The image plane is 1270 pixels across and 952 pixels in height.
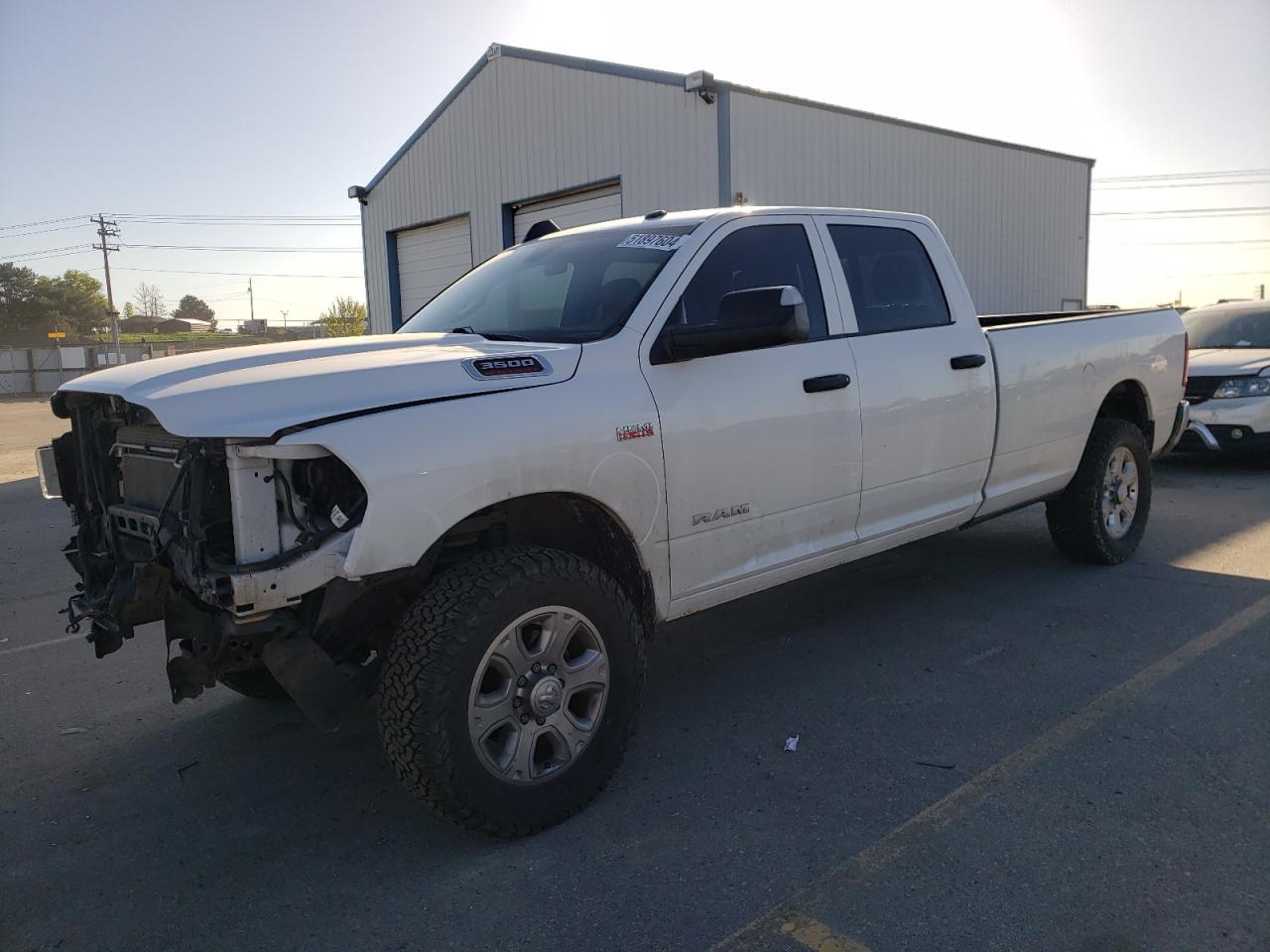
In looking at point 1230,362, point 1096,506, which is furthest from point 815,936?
point 1230,362

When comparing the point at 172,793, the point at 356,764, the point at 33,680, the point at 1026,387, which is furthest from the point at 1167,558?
the point at 33,680

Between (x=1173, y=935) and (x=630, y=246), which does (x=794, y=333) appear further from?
(x=1173, y=935)

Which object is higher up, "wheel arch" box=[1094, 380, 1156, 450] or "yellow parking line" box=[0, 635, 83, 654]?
"wheel arch" box=[1094, 380, 1156, 450]

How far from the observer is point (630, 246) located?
3895 millimetres

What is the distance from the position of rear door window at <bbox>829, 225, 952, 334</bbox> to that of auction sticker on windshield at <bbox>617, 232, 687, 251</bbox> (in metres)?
0.93

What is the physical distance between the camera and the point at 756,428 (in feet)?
11.7

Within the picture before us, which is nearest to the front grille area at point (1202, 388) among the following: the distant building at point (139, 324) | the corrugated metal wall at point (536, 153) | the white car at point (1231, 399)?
the white car at point (1231, 399)

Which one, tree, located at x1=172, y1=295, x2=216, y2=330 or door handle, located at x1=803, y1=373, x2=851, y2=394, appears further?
tree, located at x1=172, y1=295, x2=216, y2=330

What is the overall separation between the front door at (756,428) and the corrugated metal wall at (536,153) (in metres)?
9.43

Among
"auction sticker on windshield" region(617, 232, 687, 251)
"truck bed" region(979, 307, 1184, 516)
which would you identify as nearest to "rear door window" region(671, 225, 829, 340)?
"auction sticker on windshield" region(617, 232, 687, 251)

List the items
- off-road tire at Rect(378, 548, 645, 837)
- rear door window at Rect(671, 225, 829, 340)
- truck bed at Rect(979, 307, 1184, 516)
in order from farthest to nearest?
truck bed at Rect(979, 307, 1184, 516) → rear door window at Rect(671, 225, 829, 340) → off-road tire at Rect(378, 548, 645, 837)

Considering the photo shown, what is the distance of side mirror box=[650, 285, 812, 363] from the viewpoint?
327 centimetres

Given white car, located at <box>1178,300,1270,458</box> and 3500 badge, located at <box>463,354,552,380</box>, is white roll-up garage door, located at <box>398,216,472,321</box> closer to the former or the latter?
white car, located at <box>1178,300,1270,458</box>

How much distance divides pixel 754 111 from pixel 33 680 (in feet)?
37.5
